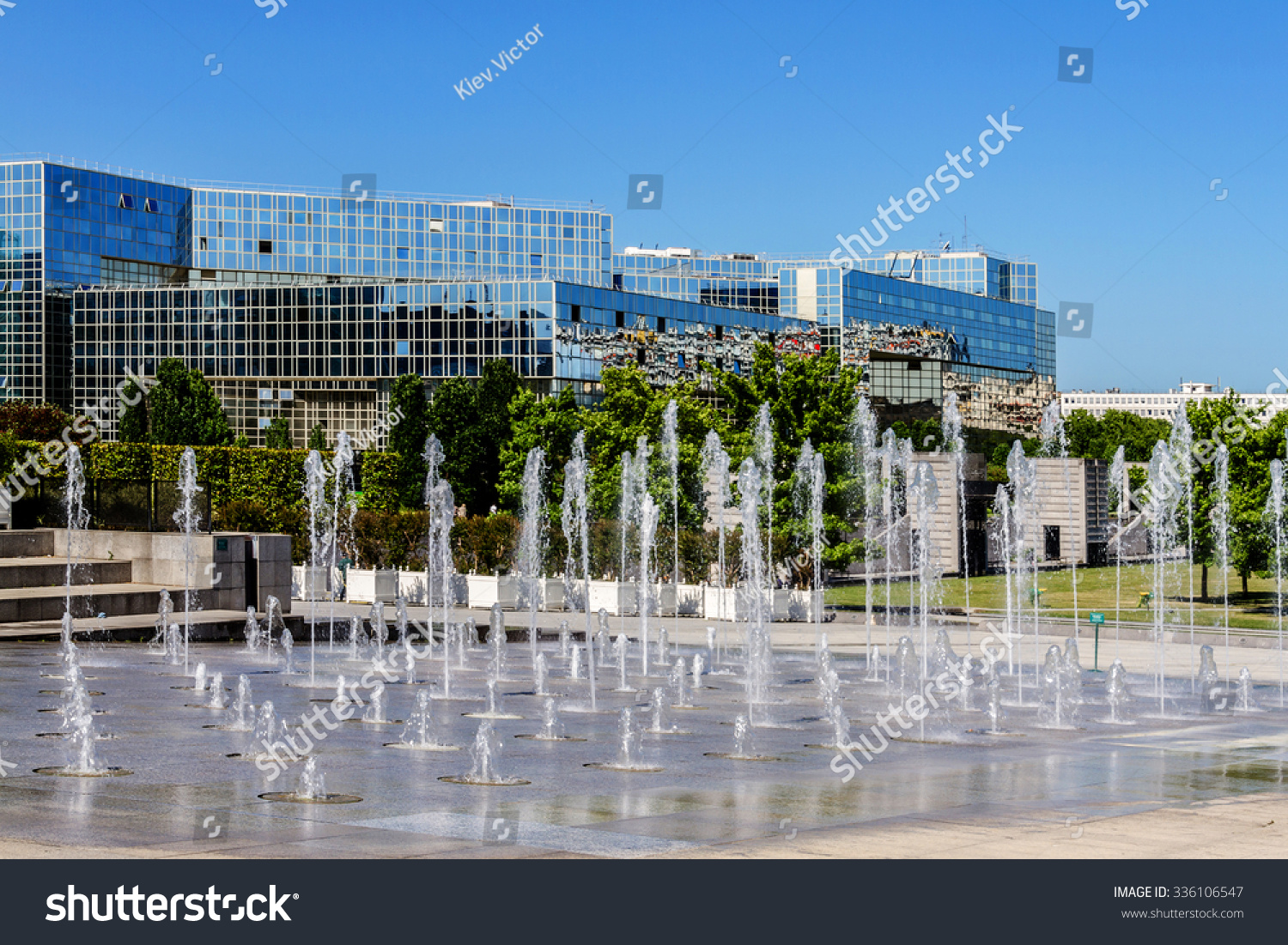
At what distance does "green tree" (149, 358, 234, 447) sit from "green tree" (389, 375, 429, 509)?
1321 cm

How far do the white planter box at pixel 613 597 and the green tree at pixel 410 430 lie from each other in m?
24.8

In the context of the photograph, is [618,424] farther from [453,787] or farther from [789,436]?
[453,787]

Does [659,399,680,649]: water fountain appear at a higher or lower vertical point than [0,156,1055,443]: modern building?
lower

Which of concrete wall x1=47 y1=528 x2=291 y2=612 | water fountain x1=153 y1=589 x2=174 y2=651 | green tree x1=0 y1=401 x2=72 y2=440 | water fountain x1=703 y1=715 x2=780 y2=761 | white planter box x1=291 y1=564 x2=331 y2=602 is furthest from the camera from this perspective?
green tree x1=0 y1=401 x2=72 y2=440

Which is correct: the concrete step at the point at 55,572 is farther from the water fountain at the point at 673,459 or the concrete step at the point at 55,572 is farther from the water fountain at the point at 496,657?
the water fountain at the point at 673,459

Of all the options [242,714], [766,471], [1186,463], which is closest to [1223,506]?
[1186,463]

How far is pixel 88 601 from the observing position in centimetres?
2608

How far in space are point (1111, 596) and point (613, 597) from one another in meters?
20.5

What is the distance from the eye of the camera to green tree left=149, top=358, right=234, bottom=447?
249 ft

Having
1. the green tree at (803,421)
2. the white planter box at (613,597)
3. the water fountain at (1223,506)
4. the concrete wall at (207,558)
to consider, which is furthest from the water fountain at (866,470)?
the concrete wall at (207,558)

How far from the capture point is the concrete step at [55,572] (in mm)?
26766

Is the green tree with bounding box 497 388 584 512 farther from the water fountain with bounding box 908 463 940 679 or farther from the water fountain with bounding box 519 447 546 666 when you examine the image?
the water fountain with bounding box 908 463 940 679

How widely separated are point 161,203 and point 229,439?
43.3 meters

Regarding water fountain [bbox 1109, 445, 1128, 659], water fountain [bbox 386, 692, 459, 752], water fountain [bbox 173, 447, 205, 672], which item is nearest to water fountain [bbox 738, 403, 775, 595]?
water fountain [bbox 1109, 445, 1128, 659]
